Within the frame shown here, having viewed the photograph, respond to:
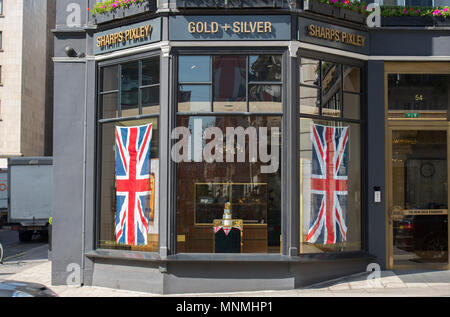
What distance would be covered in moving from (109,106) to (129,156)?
49.4 inches

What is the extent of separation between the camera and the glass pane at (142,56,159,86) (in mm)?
10070

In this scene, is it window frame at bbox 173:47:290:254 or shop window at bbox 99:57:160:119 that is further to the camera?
shop window at bbox 99:57:160:119

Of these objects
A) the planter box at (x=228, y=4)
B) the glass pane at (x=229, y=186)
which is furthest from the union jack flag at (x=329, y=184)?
the planter box at (x=228, y=4)

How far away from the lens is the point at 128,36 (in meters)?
10.3

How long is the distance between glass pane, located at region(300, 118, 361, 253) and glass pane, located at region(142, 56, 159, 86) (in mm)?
3151

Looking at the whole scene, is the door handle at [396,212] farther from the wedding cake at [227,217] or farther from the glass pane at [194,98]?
the glass pane at [194,98]

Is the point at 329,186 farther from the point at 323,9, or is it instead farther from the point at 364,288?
the point at 323,9

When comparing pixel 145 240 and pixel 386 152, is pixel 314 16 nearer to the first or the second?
pixel 386 152

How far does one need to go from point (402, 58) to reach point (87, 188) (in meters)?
7.56

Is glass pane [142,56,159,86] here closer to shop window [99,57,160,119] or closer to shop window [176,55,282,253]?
shop window [99,57,160,119]

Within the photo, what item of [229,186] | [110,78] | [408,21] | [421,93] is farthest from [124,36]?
[421,93]

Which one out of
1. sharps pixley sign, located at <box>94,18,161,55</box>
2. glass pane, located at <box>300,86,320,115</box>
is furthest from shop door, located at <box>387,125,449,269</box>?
sharps pixley sign, located at <box>94,18,161,55</box>

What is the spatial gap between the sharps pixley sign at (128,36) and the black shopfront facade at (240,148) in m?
0.04

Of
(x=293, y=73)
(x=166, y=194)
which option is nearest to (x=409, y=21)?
(x=293, y=73)
